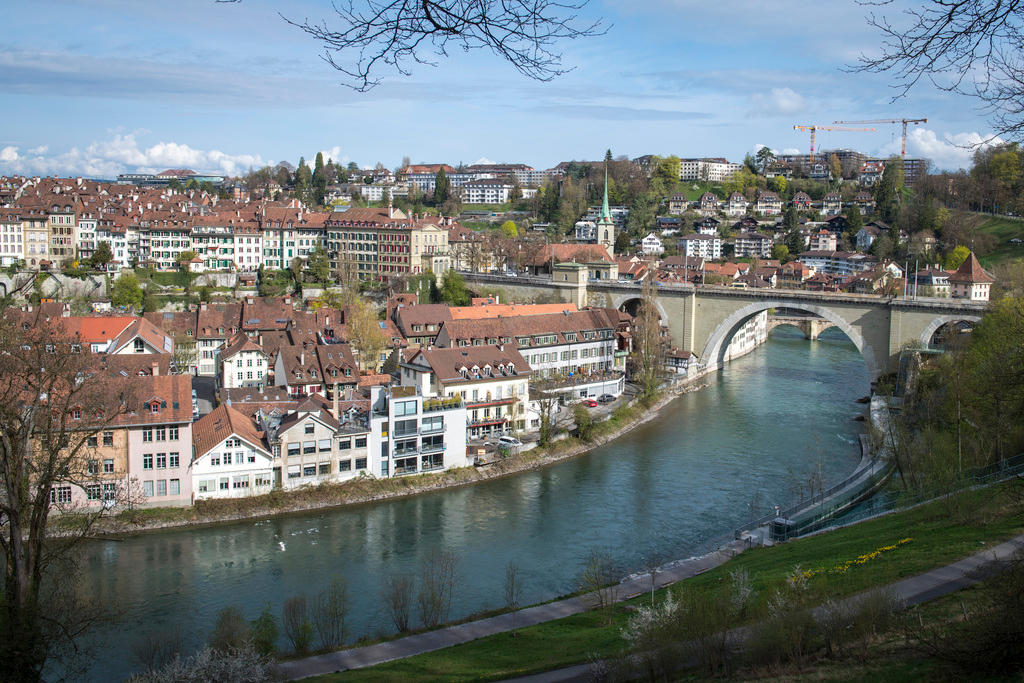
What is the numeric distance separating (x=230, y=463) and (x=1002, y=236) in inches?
1347

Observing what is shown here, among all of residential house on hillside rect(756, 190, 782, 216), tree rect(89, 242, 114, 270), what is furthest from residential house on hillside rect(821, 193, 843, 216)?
tree rect(89, 242, 114, 270)

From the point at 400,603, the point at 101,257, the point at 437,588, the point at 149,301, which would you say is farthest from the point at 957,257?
the point at 101,257

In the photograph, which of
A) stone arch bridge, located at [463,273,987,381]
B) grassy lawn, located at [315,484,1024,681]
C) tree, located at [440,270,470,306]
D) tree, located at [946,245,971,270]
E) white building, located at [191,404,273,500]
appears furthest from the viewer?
tree, located at [946,245,971,270]

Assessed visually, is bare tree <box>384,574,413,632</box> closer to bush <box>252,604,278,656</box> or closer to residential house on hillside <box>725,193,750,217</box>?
bush <box>252,604,278,656</box>

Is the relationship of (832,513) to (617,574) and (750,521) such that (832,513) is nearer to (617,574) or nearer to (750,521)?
(750,521)

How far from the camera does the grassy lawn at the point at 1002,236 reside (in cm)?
3311

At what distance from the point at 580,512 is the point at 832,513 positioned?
12.5 ft

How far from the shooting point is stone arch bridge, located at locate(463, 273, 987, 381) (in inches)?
864

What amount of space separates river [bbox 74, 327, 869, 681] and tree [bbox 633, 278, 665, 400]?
8.94 ft

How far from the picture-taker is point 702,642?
534cm

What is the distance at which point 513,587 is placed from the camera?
34.2 ft

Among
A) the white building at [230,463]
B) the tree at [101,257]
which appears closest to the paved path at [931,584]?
the white building at [230,463]

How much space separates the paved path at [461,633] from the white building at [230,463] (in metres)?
5.64

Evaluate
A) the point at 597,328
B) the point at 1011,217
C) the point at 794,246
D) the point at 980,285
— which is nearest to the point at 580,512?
the point at 597,328
